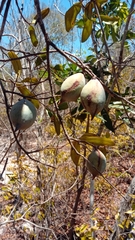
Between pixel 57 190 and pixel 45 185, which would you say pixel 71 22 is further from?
pixel 57 190

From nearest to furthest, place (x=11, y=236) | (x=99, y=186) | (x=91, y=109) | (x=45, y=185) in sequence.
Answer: (x=91, y=109), (x=45, y=185), (x=11, y=236), (x=99, y=186)

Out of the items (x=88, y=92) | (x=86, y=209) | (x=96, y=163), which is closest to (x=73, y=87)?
(x=88, y=92)

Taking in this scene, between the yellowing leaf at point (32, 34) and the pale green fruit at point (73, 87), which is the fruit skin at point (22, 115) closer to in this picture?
the pale green fruit at point (73, 87)

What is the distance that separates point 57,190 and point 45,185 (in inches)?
10.7

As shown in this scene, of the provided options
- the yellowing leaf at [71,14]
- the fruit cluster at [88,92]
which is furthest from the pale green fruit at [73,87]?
the yellowing leaf at [71,14]

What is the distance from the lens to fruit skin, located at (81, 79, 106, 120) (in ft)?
1.16

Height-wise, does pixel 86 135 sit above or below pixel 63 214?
above

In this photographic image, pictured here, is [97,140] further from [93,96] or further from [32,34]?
[32,34]

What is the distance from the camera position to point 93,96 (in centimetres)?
35

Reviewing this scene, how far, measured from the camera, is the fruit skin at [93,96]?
0.35m

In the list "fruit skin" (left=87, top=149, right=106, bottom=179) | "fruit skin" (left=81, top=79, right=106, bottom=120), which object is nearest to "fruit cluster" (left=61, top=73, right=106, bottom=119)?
"fruit skin" (left=81, top=79, right=106, bottom=120)

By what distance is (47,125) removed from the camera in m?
2.65

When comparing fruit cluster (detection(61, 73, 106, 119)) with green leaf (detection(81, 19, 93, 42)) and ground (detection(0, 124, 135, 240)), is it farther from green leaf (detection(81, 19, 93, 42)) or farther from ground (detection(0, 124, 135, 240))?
ground (detection(0, 124, 135, 240))

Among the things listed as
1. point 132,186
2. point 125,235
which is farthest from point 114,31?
point 125,235
